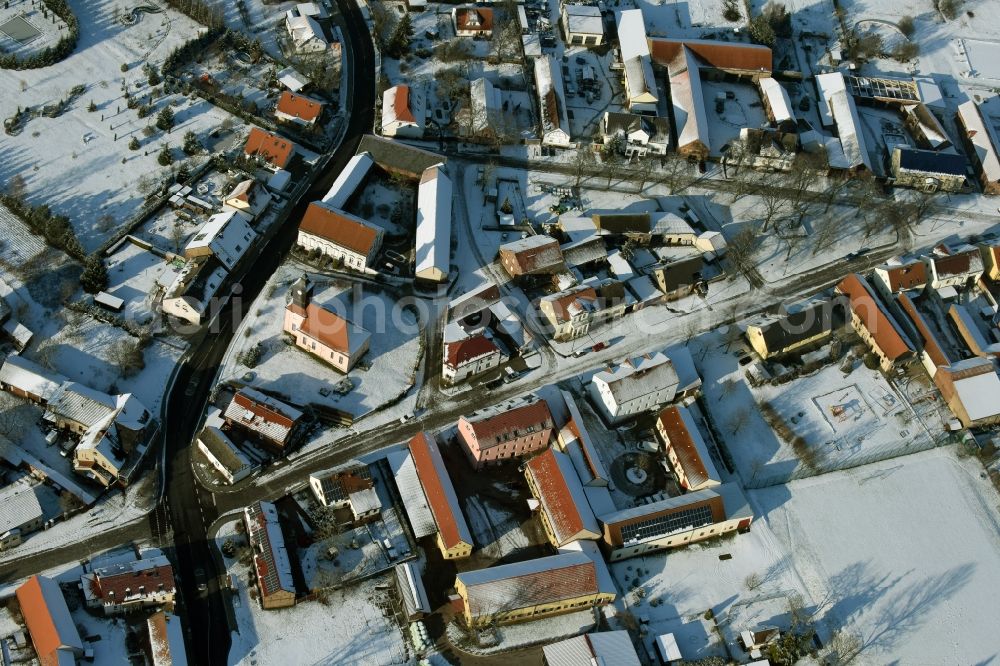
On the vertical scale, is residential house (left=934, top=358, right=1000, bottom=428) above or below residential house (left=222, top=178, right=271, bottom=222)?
below

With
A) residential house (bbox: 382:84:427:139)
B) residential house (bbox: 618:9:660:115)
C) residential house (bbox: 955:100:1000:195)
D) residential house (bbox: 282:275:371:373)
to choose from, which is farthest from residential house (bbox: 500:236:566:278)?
residential house (bbox: 955:100:1000:195)

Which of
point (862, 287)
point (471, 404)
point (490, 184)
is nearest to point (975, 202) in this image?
point (862, 287)

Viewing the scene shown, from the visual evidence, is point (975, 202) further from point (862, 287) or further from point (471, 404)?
point (471, 404)

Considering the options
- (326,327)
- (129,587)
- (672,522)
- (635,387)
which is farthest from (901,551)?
(129,587)

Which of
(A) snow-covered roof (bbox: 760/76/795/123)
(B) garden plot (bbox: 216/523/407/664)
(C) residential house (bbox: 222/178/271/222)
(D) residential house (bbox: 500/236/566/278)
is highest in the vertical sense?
(C) residential house (bbox: 222/178/271/222)

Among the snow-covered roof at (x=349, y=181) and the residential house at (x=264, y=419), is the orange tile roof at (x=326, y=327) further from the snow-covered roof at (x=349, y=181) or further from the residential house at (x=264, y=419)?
the snow-covered roof at (x=349, y=181)

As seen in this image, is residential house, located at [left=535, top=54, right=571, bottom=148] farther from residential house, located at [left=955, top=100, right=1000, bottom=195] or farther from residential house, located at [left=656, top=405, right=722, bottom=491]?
residential house, located at [left=955, top=100, right=1000, bottom=195]

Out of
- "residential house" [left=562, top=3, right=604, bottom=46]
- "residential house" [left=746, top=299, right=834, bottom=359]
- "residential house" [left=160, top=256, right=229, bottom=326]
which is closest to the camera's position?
"residential house" [left=160, top=256, right=229, bottom=326]

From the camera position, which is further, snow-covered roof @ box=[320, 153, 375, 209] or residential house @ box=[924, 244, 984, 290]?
snow-covered roof @ box=[320, 153, 375, 209]
